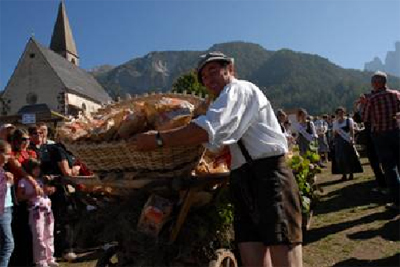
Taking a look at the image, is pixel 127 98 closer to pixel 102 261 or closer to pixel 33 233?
pixel 102 261

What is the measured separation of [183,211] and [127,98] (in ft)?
5.00

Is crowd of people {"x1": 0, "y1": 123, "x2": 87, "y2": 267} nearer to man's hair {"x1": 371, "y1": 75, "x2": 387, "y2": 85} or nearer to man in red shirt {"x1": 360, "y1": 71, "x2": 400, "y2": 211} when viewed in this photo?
man in red shirt {"x1": 360, "y1": 71, "x2": 400, "y2": 211}

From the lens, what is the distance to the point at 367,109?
658 centimetres

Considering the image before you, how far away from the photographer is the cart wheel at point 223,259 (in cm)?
337

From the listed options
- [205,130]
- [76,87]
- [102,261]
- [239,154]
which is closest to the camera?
[205,130]

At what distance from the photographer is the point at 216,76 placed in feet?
9.21

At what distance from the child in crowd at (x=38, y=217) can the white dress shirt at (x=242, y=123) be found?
3.59 metres

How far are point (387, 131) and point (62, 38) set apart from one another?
2587 inches

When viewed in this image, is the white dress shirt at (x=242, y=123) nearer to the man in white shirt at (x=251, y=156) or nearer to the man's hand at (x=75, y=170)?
the man in white shirt at (x=251, y=156)

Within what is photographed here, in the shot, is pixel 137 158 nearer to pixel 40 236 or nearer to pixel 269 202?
pixel 269 202

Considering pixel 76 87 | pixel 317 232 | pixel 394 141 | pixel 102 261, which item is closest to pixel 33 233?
pixel 102 261

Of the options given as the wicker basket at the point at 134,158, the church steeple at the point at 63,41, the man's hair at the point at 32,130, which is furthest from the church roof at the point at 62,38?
the wicker basket at the point at 134,158

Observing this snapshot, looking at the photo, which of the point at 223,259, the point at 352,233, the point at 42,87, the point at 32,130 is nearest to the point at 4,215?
A: the point at 32,130

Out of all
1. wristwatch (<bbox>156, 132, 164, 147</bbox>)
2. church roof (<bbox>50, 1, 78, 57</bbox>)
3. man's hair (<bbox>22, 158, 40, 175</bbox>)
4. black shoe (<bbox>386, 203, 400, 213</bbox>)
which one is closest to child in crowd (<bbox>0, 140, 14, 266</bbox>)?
man's hair (<bbox>22, 158, 40, 175</bbox>)
